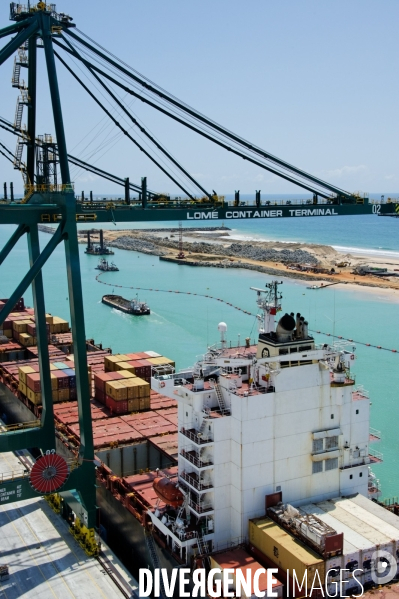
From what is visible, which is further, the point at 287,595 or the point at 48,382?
the point at 48,382

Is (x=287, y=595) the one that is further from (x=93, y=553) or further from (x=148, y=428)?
(x=148, y=428)

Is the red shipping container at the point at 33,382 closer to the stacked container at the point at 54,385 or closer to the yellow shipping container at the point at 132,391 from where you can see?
the stacked container at the point at 54,385

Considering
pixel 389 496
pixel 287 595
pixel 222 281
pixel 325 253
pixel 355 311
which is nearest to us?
pixel 287 595

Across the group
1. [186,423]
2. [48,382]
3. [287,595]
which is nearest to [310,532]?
[287,595]

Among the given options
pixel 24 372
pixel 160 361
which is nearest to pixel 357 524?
pixel 160 361

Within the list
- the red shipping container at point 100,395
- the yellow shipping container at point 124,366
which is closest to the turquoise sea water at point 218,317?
the yellow shipping container at point 124,366
